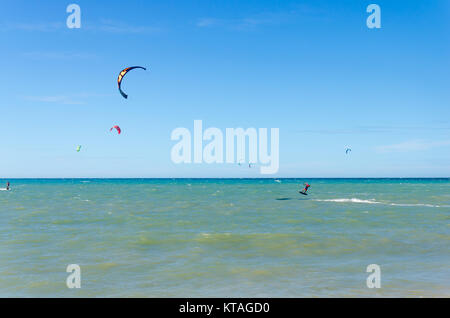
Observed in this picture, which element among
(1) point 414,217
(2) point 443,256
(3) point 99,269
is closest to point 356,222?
(1) point 414,217

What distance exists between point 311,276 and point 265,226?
11518 millimetres

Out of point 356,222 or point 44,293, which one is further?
point 356,222

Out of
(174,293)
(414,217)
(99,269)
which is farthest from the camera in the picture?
(414,217)

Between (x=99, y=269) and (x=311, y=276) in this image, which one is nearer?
(x=311, y=276)

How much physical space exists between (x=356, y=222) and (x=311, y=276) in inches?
561
